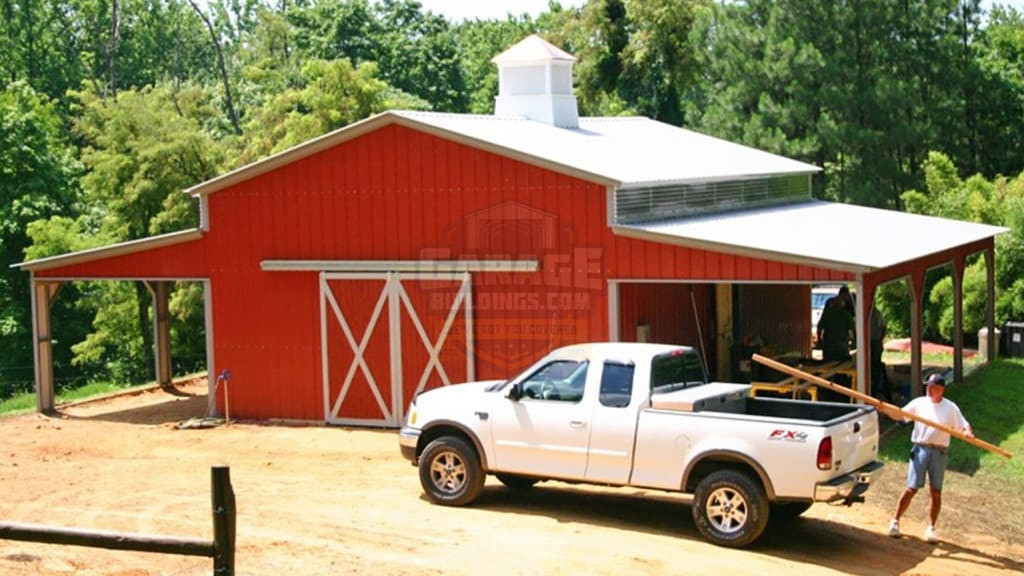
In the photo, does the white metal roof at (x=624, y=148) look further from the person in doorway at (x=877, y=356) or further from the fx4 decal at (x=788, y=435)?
the fx4 decal at (x=788, y=435)

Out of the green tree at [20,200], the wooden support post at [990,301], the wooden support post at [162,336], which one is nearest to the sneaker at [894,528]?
the wooden support post at [990,301]

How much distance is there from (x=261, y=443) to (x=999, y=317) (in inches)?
659

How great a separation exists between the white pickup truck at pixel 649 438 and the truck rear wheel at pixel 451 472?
1cm

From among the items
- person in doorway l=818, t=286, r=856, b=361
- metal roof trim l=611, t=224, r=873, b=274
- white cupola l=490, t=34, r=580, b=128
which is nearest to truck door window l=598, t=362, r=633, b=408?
metal roof trim l=611, t=224, r=873, b=274

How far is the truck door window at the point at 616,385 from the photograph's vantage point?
1373cm

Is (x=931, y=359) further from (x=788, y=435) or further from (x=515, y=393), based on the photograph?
(x=788, y=435)

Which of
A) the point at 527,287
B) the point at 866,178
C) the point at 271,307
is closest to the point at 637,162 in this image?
the point at 527,287

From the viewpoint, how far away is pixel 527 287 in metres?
19.5

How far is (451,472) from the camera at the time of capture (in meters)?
14.7

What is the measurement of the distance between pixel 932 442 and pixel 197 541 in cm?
832

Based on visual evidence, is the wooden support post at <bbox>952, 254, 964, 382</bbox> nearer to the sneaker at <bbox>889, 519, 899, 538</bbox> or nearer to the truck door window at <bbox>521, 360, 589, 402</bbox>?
the sneaker at <bbox>889, 519, 899, 538</bbox>

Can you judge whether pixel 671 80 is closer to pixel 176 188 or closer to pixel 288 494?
pixel 176 188

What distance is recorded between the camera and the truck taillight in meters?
12.4

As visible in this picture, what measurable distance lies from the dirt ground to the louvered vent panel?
4800 millimetres
